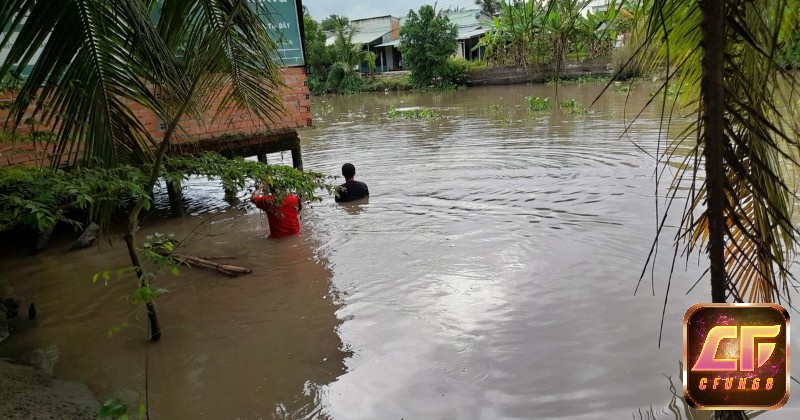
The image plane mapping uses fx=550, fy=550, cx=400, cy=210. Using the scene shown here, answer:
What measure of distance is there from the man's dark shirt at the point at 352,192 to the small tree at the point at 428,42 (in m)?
26.7

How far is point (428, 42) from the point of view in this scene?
34.2m

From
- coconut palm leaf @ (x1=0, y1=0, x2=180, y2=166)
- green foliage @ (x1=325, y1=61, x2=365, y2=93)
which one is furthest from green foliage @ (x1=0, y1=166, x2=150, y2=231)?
green foliage @ (x1=325, y1=61, x2=365, y2=93)

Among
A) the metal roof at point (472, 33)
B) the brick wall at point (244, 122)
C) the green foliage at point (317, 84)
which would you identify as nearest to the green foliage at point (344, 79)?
the green foliage at point (317, 84)

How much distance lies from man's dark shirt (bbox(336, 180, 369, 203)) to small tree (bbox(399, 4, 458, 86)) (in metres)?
26.7

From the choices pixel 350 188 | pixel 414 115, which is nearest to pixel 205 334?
pixel 350 188

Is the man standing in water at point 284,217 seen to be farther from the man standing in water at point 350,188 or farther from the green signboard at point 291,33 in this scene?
the green signboard at point 291,33

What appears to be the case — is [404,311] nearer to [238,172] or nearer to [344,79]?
[238,172]

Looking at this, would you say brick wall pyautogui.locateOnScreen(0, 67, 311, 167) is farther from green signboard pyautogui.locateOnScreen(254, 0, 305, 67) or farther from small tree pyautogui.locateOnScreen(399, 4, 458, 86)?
small tree pyautogui.locateOnScreen(399, 4, 458, 86)

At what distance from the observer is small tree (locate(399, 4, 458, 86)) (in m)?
34.1

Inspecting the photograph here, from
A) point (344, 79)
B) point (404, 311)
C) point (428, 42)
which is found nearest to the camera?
point (404, 311)

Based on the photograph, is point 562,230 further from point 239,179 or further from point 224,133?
point 224,133

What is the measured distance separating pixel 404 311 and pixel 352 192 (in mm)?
4278

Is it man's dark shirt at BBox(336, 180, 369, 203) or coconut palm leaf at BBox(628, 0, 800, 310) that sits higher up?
coconut palm leaf at BBox(628, 0, 800, 310)

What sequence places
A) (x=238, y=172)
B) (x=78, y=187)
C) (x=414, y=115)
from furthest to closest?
1. (x=414, y=115)
2. (x=238, y=172)
3. (x=78, y=187)
